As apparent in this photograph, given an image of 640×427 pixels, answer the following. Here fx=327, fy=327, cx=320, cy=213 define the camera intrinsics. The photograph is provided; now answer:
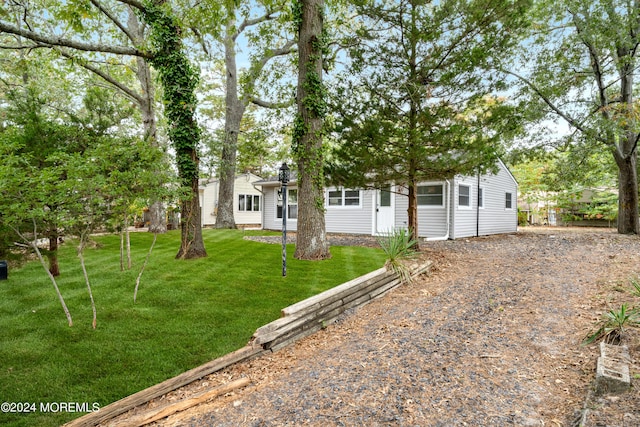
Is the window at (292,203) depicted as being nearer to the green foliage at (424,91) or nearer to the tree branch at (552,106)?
the green foliage at (424,91)

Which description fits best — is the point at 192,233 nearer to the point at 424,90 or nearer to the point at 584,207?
the point at 424,90

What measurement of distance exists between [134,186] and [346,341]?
295 centimetres

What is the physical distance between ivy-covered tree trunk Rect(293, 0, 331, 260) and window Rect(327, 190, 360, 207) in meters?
6.28

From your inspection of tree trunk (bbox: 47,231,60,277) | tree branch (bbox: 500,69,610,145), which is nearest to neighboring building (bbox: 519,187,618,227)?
tree branch (bbox: 500,69,610,145)

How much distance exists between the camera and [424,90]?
6.87 meters

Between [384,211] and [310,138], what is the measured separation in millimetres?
6097

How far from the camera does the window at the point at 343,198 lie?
12859 mm

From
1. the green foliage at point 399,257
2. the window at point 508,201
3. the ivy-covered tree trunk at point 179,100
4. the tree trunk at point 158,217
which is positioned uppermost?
the ivy-covered tree trunk at point 179,100

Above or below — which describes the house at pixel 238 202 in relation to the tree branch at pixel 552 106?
below

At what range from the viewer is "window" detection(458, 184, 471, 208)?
428 inches

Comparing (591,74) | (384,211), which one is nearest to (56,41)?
(384,211)

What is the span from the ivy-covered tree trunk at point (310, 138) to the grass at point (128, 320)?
1.98 feet

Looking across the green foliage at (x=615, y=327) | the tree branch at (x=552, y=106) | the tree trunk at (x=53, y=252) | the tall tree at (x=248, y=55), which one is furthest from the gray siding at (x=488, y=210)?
the tree trunk at (x=53, y=252)

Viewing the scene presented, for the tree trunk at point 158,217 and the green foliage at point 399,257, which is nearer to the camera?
the green foliage at point 399,257
